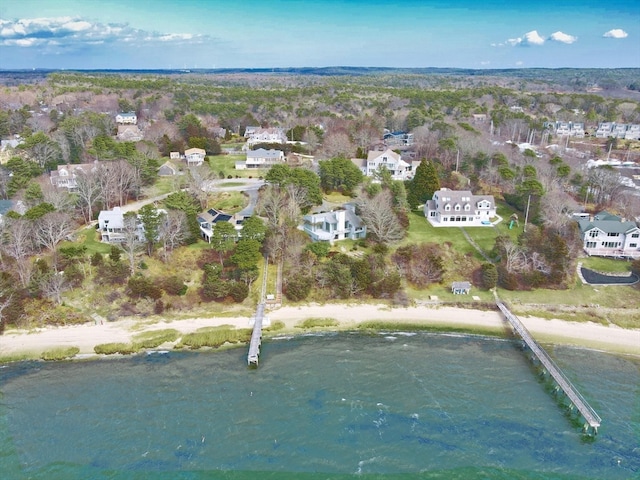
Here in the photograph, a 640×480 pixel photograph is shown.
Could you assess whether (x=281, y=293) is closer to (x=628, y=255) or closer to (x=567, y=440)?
(x=567, y=440)

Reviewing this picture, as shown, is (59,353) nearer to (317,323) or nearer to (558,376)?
(317,323)

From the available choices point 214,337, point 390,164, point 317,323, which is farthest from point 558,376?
point 390,164

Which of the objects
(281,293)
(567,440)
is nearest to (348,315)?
(281,293)

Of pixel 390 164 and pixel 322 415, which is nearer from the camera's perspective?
pixel 322 415

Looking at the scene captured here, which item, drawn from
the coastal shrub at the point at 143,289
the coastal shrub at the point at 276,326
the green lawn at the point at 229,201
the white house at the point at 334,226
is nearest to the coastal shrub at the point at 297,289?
the coastal shrub at the point at 276,326

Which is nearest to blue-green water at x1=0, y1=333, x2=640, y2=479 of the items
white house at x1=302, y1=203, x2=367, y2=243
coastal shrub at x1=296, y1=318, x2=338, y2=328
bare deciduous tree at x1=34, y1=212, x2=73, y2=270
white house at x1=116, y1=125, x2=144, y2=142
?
coastal shrub at x1=296, y1=318, x2=338, y2=328

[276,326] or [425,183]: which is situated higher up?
[425,183]

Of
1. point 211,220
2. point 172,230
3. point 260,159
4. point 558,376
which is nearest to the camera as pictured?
point 558,376

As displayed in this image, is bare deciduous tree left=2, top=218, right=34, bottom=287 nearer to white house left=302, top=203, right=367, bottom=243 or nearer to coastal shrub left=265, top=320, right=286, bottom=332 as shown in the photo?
coastal shrub left=265, top=320, right=286, bottom=332
